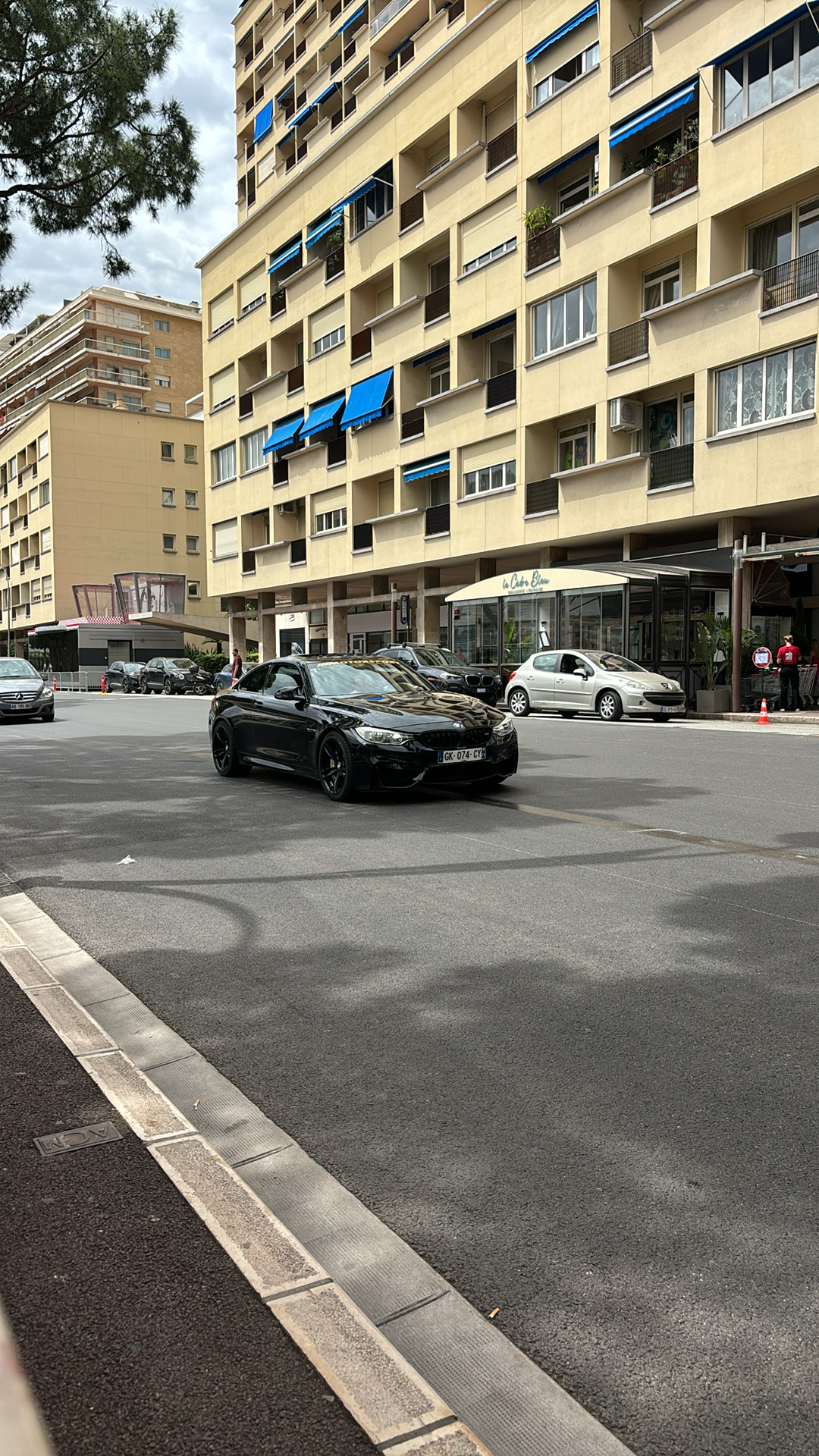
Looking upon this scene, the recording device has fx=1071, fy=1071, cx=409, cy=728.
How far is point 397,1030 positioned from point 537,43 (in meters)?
34.1

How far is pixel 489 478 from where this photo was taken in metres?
33.6

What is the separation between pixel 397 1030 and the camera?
4.04 m

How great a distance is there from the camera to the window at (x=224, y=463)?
5206 centimetres

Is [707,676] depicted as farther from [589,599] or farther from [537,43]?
[537,43]

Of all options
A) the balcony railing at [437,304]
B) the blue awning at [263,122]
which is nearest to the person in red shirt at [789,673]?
the balcony railing at [437,304]

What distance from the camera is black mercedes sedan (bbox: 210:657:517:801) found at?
9531mm

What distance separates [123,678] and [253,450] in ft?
41.8

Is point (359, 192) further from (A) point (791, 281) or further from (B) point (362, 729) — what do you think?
(B) point (362, 729)

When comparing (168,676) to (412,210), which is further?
(168,676)

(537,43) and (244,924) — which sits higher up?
(537,43)

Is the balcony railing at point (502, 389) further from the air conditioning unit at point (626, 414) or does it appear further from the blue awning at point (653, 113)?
the blue awning at point (653, 113)

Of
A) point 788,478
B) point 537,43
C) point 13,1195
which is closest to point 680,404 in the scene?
point 788,478

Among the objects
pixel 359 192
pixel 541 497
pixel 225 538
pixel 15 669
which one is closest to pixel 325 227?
pixel 359 192

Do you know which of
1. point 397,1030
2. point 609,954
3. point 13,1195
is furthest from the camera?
point 609,954
